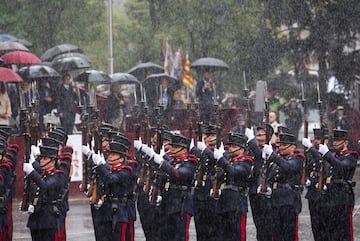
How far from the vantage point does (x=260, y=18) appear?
101 feet

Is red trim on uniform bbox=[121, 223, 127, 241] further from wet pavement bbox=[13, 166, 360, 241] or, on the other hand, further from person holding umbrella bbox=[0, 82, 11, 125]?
person holding umbrella bbox=[0, 82, 11, 125]

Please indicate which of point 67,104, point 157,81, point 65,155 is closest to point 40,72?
point 67,104

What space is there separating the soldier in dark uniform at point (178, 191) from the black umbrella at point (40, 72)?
323 inches

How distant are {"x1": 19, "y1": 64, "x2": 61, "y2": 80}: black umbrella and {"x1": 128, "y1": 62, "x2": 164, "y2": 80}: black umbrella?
14.3ft

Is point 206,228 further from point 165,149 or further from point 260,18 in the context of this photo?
point 260,18

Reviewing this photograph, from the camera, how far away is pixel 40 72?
24.3m

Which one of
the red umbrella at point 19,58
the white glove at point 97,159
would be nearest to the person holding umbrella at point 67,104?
the red umbrella at point 19,58

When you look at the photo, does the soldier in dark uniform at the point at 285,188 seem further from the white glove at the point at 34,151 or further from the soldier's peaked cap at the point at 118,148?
the white glove at the point at 34,151

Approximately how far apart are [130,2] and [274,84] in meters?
17.5

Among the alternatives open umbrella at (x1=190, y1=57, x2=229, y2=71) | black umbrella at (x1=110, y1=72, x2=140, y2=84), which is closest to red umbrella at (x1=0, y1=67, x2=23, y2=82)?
black umbrella at (x1=110, y1=72, x2=140, y2=84)

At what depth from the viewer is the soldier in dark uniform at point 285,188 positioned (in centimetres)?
1616

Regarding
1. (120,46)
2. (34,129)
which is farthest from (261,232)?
(120,46)

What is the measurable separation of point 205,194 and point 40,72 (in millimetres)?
8590

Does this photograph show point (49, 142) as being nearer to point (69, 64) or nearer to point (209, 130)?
point (209, 130)
